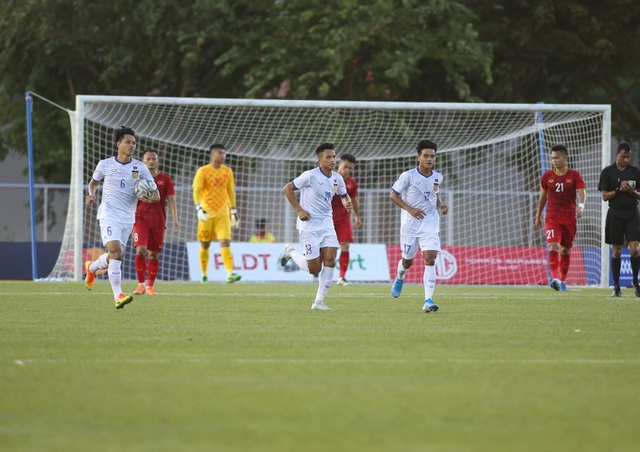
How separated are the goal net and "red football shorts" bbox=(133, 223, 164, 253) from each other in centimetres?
516

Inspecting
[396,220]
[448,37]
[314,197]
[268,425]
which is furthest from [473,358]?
[448,37]

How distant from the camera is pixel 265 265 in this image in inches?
935

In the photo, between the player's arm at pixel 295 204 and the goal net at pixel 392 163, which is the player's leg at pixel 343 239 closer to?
the goal net at pixel 392 163

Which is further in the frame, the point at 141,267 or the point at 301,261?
the point at 141,267

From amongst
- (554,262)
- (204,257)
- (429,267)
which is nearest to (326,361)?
(429,267)

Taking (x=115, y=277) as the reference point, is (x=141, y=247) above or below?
above

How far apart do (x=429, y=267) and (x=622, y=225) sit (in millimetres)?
5132

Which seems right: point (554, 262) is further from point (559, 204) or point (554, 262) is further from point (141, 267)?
point (141, 267)

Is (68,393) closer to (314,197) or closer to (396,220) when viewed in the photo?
(314,197)

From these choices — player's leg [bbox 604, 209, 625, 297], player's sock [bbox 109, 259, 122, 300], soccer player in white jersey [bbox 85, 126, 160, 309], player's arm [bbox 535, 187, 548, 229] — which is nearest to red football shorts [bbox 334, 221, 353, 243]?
player's arm [bbox 535, 187, 548, 229]

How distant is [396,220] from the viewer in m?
26.4

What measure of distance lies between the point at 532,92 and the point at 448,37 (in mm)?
4438

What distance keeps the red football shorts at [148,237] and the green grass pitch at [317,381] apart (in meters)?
4.49

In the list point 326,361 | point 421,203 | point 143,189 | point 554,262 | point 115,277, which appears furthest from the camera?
point 554,262
